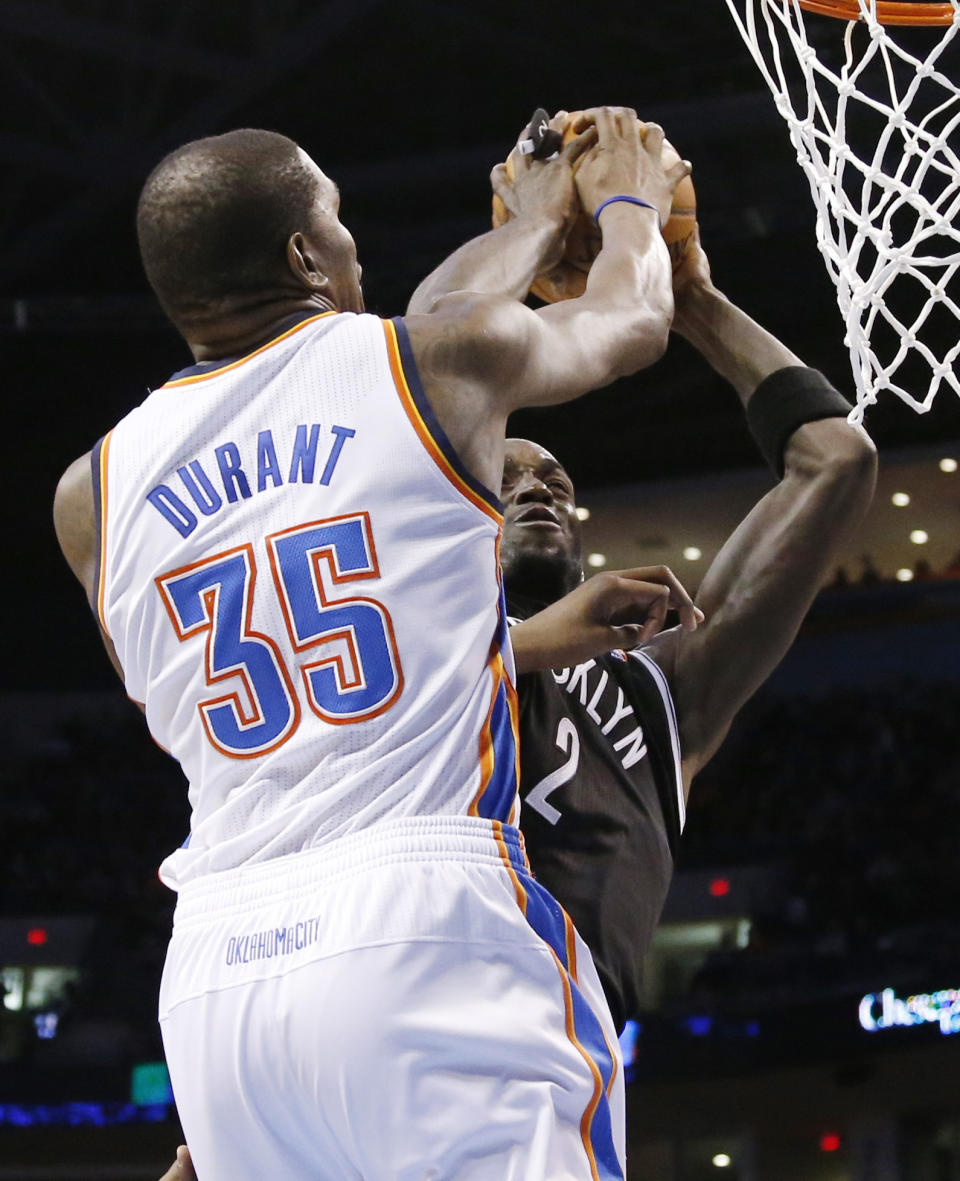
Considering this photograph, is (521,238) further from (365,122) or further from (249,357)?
(365,122)

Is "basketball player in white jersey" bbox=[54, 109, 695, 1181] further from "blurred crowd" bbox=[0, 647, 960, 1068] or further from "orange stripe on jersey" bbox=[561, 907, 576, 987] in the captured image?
"blurred crowd" bbox=[0, 647, 960, 1068]

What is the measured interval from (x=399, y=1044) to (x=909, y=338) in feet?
6.14

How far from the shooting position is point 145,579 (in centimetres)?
176

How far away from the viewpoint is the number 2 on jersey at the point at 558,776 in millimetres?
2217

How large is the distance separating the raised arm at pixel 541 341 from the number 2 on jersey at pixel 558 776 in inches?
24.0

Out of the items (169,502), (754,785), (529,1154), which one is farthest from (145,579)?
(754,785)

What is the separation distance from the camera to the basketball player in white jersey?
1.53 m

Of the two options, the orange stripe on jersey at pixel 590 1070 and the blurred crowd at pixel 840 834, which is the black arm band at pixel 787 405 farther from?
the blurred crowd at pixel 840 834

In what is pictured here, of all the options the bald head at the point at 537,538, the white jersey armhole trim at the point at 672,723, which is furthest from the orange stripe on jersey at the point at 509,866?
the bald head at the point at 537,538

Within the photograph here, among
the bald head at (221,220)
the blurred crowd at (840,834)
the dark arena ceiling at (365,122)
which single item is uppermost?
the bald head at (221,220)

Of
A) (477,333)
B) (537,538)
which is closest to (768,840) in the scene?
(537,538)

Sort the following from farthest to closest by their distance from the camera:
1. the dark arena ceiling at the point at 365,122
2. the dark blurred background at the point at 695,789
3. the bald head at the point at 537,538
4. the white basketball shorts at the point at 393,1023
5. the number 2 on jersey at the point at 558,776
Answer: the dark blurred background at the point at 695,789 < the dark arena ceiling at the point at 365,122 < the bald head at the point at 537,538 < the number 2 on jersey at the point at 558,776 < the white basketball shorts at the point at 393,1023

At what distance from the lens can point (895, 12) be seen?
328 centimetres

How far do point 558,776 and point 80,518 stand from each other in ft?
2.62
